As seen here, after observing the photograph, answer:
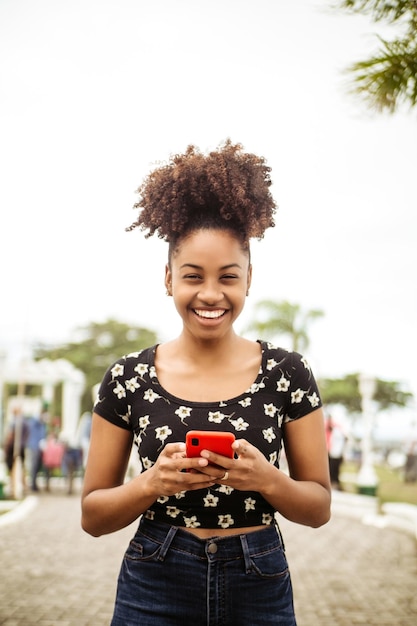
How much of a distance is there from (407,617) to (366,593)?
79 cm

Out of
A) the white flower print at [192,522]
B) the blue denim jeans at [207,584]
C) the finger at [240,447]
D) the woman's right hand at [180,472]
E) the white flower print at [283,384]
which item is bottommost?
the blue denim jeans at [207,584]

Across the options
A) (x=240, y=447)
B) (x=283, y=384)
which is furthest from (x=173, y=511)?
(x=283, y=384)

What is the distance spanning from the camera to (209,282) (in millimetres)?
2146

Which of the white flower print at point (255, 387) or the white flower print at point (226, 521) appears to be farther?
the white flower print at point (255, 387)

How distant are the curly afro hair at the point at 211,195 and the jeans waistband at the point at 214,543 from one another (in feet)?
2.96

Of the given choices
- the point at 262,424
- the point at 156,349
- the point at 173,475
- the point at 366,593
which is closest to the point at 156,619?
the point at 173,475

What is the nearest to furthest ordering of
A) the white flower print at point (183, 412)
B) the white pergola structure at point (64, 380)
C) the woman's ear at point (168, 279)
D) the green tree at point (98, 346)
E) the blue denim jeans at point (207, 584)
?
the blue denim jeans at point (207, 584)
the white flower print at point (183, 412)
the woman's ear at point (168, 279)
the white pergola structure at point (64, 380)
the green tree at point (98, 346)

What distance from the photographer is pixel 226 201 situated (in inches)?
87.6

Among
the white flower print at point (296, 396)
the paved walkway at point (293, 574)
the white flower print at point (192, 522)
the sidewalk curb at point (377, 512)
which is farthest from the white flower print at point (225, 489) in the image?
the sidewalk curb at point (377, 512)

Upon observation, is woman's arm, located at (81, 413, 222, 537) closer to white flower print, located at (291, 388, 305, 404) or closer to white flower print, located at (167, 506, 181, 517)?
white flower print, located at (167, 506, 181, 517)

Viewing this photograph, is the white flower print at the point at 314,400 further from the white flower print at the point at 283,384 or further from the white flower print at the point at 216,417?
the white flower print at the point at 216,417

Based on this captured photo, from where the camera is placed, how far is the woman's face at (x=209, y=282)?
2148 millimetres

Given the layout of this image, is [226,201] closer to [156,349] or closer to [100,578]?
[156,349]

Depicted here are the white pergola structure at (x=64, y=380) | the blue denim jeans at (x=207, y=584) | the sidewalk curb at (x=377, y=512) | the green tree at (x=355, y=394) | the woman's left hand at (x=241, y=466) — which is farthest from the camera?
the green tree at (x=355, y=394)
